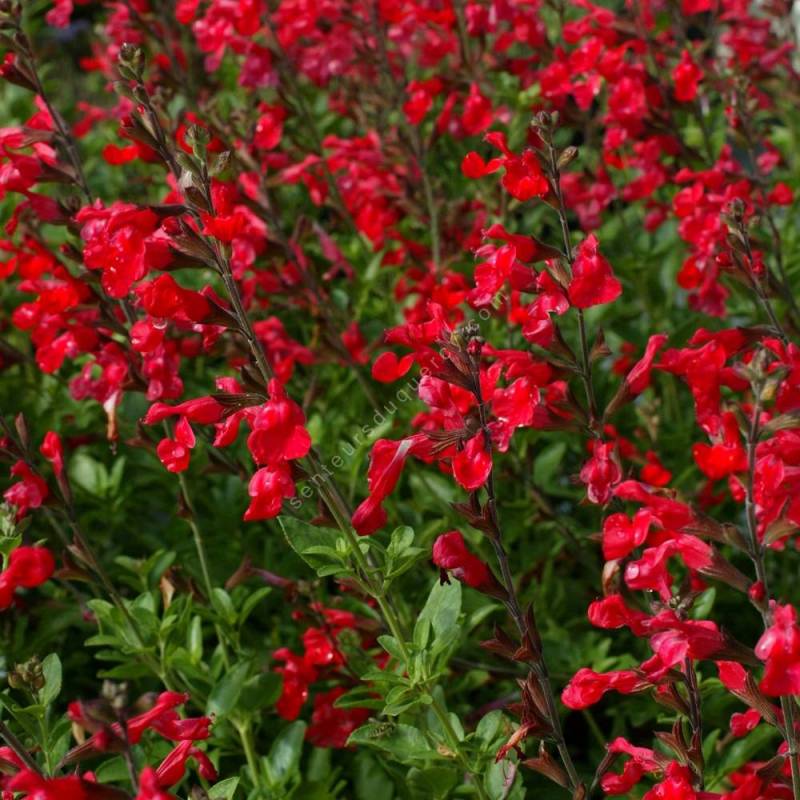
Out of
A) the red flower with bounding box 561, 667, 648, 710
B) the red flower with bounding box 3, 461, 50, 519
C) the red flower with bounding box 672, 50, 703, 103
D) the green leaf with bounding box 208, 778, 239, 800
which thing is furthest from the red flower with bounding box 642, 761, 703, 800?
the red flower with bounding box 672, 50, 703, 103

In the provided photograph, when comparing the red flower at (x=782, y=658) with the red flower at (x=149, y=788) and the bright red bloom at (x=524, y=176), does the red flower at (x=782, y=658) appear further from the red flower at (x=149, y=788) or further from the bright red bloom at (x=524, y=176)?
the bright red bloom at (x=524, y=176)

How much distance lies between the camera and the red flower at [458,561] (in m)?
1.72

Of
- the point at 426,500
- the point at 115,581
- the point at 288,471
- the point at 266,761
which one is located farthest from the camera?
the point at 115,581

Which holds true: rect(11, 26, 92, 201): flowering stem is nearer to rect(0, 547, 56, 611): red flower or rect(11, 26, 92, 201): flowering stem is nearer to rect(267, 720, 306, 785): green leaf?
rect(0, 547, 56, 611): red flower

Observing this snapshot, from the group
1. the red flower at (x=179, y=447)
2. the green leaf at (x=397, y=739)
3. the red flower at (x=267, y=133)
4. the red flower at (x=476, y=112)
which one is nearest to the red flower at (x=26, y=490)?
the red flower at (x=179, y=447)

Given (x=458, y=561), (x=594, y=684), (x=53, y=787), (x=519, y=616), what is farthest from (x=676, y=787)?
(x=53, y=787)

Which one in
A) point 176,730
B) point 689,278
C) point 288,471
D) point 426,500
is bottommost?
point 426,500

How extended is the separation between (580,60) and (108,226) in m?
1.85

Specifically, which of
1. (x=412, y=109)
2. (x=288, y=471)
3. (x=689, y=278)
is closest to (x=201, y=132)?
(x=288, y=471)

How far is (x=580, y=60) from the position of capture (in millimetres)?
3215

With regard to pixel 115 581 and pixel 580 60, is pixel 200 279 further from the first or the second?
pixel 580 60

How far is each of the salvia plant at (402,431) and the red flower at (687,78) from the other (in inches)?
0.4

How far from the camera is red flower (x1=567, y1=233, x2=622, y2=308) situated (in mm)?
1762

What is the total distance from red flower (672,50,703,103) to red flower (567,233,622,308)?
4.59 ft
